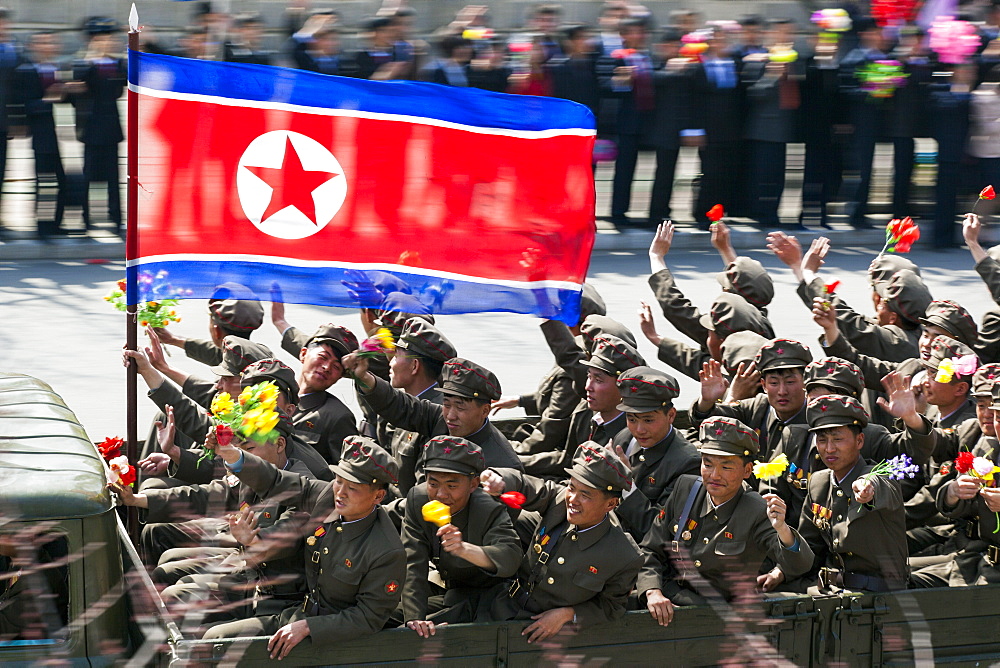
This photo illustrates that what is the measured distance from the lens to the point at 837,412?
274 inches

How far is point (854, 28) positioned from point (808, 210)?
1770 millimetres

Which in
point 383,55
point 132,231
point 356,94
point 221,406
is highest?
point 356,94

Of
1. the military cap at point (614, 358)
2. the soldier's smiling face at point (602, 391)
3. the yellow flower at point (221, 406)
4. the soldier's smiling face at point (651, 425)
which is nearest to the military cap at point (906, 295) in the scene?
the military cap at point (614, 358)

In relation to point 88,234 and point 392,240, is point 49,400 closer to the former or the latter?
point 392,240

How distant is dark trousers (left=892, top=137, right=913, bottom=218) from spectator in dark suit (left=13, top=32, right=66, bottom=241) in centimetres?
759

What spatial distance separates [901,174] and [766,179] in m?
1.31

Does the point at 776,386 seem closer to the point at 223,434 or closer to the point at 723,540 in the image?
the point at 723,540

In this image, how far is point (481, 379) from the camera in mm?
7594

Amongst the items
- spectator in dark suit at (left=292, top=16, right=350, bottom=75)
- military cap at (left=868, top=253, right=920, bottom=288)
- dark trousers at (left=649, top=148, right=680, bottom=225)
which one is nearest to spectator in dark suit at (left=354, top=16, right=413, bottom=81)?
spectator in dark suit at (left=292, top=16, right=350, bottom=75)

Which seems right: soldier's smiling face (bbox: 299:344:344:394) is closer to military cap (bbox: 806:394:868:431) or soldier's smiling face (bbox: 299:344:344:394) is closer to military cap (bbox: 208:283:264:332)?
military cap (bbox: 208:283:264:332)

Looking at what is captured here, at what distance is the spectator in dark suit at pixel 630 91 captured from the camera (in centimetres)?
1409

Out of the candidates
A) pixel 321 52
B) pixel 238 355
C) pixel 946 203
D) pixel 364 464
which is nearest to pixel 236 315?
pixel 238 355

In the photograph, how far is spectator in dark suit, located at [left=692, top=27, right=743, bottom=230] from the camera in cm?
1415

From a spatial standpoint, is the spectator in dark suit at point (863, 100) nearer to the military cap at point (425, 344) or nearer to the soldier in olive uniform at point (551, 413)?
the soldier in olive uniform at point (551, 413)
